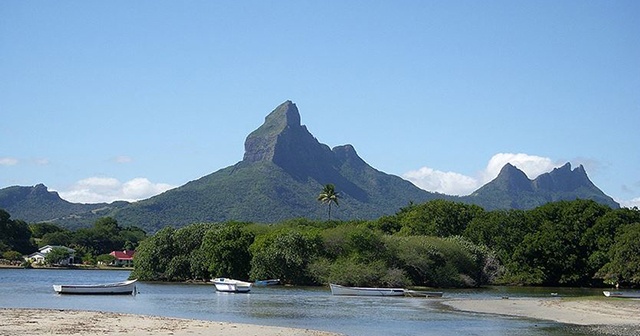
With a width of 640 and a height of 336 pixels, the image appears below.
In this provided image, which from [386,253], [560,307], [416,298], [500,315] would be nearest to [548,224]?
[386,253]

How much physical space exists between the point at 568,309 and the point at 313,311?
19.2 meters

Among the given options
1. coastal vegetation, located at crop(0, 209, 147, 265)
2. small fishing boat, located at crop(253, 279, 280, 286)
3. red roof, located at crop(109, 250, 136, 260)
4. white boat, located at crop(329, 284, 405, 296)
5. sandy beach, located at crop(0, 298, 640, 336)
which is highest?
coastal vegetation, located at crop(0, 209, 147, 265)

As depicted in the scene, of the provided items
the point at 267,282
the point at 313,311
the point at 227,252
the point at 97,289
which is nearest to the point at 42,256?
the point at 227,252

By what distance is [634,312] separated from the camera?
180ft

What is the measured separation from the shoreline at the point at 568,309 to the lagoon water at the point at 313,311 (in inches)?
90.3

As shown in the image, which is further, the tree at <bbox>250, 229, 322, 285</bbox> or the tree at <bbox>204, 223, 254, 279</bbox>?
the tree at <bbox>204, 223, 254, 279</bbox>

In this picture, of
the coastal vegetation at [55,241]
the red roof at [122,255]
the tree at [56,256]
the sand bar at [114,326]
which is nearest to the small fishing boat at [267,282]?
the sand bar at [114,326]

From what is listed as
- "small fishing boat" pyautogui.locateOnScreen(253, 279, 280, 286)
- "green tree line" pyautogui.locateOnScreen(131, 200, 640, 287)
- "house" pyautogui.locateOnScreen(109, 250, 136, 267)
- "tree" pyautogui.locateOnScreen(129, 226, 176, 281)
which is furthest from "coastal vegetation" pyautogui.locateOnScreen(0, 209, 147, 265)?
"small fishing boat" pyautogui.locateOnScreen(253, 279, 280, 286)

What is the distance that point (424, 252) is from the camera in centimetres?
9338

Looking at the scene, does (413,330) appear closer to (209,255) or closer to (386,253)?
(386,253)

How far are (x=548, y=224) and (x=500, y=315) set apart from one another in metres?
55.8

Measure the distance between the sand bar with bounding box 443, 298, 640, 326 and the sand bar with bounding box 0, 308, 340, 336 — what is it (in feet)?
66.1

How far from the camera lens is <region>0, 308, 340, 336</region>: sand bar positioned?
35.4 m

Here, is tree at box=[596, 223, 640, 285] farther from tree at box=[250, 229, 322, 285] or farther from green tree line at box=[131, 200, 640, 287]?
tree at box=[250, 229, 322, 285]
